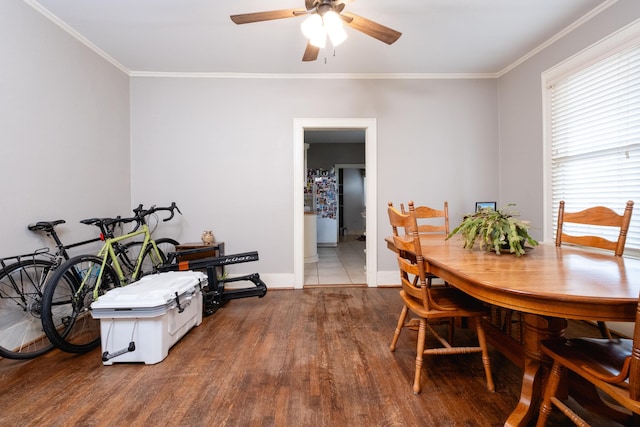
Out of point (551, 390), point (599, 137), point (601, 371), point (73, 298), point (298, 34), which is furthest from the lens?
point (298, 34)

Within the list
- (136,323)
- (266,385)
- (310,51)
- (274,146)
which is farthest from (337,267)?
(310,51)

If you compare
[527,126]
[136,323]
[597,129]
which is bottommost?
[136,323]

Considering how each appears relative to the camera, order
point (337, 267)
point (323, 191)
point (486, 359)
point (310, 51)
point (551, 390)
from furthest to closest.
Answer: point (323, 191) < point (337, 267) < point (310, 51) < point (486, 359) < point (551, 390)

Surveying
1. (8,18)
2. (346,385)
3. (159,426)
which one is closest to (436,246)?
(346,385)

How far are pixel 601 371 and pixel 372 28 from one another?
212cm

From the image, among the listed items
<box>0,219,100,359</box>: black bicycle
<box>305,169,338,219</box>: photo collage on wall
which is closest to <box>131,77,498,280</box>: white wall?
<box>0,219,100,359</box>: black bicycle

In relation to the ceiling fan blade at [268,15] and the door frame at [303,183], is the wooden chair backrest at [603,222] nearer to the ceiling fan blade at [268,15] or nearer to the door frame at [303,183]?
the door frame at [303,183]

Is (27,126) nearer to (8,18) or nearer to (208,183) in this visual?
(8,18)

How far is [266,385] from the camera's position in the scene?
1.62m

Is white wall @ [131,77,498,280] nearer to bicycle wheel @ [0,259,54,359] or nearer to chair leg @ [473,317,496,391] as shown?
bicycle wheel @ [0,259,54,359]

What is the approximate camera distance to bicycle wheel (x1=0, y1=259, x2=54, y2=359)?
188 cm

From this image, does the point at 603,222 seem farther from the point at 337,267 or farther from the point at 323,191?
the point at 323,191

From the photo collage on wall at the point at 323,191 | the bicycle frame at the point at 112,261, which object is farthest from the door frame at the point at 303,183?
the photo collage on wall at the point at 323,191

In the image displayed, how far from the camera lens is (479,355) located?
6.31 feet
